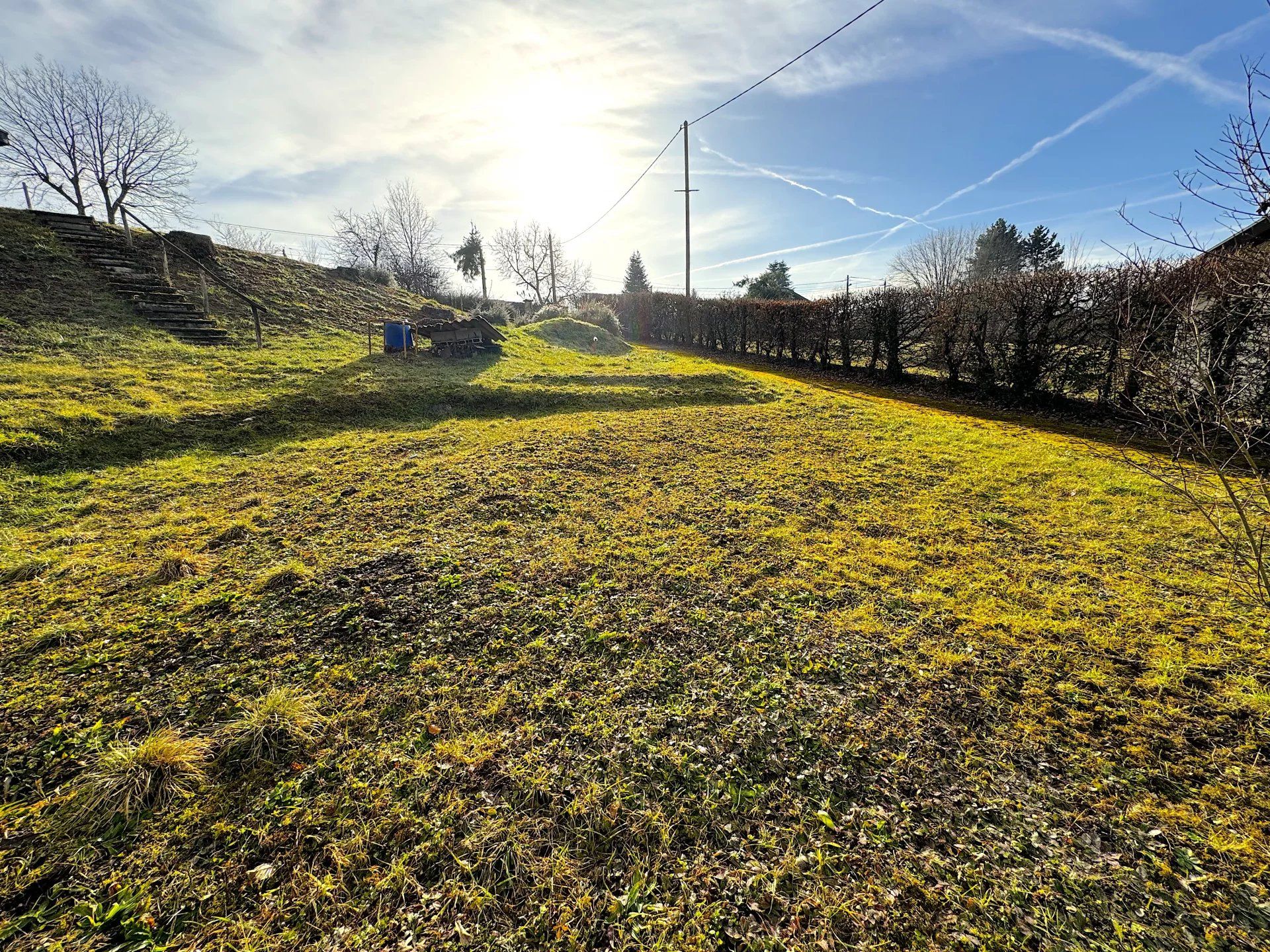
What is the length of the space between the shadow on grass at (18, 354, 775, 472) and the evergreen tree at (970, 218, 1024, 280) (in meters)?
40.8

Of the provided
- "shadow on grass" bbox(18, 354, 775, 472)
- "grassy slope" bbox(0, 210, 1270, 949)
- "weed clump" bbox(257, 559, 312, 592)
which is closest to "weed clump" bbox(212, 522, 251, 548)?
"grassy slope" bbox(0, 210, 1270, 949)

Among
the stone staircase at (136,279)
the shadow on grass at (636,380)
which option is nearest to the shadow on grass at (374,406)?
the shadow on grass at (636,380)

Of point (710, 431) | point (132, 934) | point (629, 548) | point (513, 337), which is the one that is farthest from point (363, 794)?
point (513, 337)

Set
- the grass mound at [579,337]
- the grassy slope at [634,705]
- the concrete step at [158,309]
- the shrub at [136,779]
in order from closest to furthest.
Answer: the grassy slope at [634,705] → the shrub at [136,779] → the concrete step at [158,309] → the grass mound at [579,337]

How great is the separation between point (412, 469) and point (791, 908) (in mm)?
5305

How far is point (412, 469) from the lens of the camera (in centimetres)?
562

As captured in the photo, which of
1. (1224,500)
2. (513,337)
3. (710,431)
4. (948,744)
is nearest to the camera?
(948,744)

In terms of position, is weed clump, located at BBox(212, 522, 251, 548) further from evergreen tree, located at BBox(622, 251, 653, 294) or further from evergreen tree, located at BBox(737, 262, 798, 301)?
evergreen tree, located at BBox(622, 251, 653, 294)

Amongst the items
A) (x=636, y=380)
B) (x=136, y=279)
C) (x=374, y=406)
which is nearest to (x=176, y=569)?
(x=374, y=406)

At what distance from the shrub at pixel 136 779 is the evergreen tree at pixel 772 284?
31705mm

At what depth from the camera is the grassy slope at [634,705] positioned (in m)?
1.69

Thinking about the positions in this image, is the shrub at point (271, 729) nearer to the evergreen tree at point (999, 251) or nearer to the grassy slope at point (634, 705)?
the grassy slope at point (634, 705)

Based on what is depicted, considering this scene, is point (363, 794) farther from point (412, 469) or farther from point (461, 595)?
point (412, 469)

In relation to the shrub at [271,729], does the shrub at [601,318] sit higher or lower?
higher
